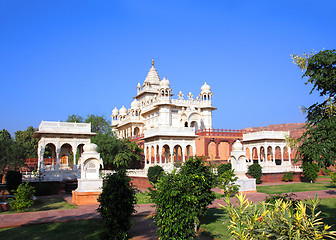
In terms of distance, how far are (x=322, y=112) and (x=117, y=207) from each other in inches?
287

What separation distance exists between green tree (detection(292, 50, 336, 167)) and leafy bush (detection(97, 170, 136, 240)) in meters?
5.92

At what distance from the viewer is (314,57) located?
10.2m

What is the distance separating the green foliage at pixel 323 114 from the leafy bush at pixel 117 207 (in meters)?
5.92

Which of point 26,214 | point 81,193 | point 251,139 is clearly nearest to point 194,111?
point 251,139

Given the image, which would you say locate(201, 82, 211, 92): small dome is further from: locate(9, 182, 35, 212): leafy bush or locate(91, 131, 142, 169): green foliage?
locate(9, 182, 35, 212): leafy bush

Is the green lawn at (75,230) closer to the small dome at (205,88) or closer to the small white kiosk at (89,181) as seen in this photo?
the small white kiosk at (89,181)

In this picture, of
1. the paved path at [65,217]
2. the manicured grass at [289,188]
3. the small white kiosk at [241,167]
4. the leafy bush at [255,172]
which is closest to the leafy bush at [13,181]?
the paved path at [65,217]

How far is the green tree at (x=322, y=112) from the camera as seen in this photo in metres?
9.62

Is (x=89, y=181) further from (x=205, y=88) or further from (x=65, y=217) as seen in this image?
(x=205, y=88)

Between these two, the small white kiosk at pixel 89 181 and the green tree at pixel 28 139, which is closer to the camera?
the small white kiosk at pixel 89 181

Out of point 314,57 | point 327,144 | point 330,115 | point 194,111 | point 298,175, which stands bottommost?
point 298,175

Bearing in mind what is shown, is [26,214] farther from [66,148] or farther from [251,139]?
[251,139]

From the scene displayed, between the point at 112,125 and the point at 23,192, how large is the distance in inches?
1978

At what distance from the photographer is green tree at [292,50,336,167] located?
9.62m
